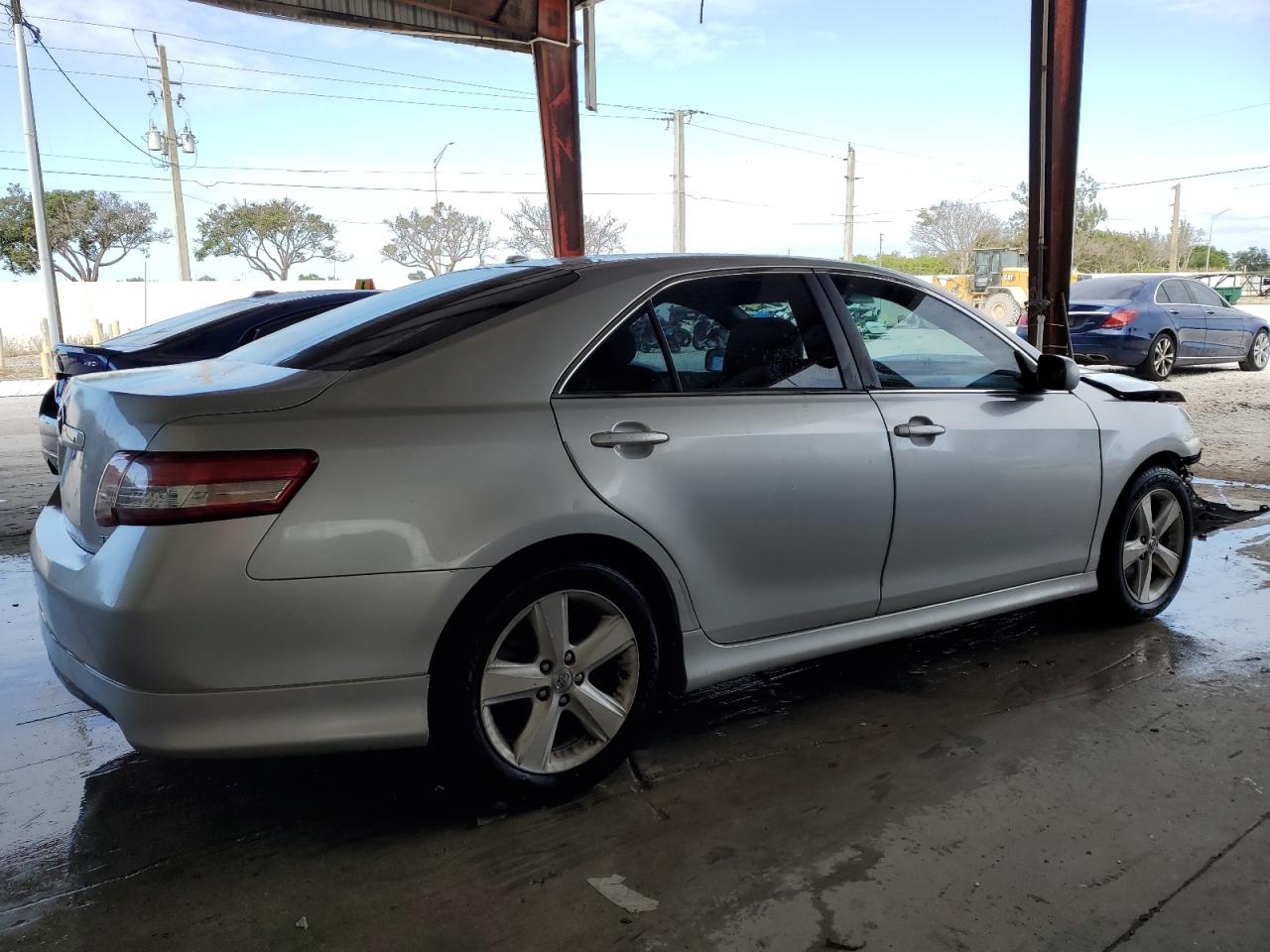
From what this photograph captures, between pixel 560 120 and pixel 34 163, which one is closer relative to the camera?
pixel 560 120

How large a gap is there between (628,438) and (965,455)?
4.57ft

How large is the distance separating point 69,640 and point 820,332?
242 centimetres

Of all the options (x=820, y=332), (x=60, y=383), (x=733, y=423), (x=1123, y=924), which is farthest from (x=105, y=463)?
(x=60, y=383)

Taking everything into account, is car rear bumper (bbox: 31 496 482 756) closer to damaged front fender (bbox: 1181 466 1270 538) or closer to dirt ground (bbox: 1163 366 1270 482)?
damaged front fender (bbox: 1181 466 1270 538)

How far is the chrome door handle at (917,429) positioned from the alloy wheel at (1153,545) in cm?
133

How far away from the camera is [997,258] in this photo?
111 feet

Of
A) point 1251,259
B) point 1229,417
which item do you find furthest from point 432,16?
point 1251,259

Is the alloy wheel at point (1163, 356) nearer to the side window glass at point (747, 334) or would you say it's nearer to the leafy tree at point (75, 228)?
the side window glass at point (747, 334)

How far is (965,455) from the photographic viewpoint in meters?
3.51

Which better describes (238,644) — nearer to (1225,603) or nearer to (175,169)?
(1225,603)

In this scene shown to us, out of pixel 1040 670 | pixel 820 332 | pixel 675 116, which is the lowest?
pixel 1040 670

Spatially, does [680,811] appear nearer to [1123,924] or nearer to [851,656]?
[1123,924]

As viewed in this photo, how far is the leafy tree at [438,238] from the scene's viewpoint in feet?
154

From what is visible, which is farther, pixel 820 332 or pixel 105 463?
pixel 820 332
